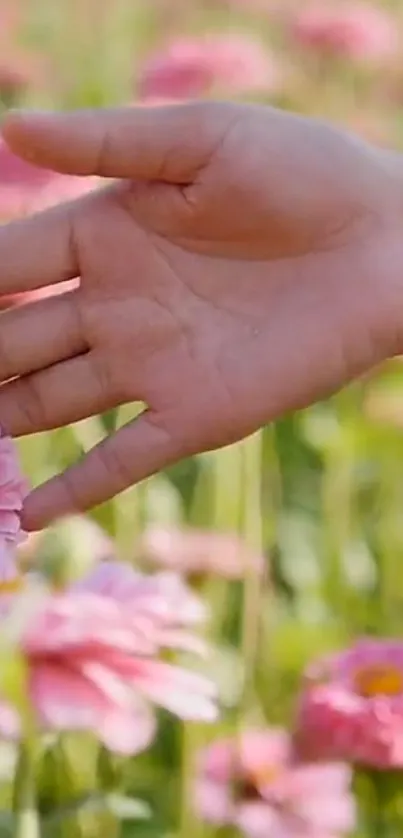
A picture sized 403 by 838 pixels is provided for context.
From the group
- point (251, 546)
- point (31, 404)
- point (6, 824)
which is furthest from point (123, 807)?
point (251, 546)

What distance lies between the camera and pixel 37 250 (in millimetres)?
569

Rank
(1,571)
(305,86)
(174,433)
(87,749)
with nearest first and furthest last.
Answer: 1. (1,571)
2. (174,433)
3. (87,749)
4. (305,86)

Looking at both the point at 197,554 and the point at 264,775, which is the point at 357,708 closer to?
the point at 264,775

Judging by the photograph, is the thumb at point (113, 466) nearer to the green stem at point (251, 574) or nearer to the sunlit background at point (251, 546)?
the sunlit background at point (251, 546)

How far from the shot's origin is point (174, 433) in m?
0.58

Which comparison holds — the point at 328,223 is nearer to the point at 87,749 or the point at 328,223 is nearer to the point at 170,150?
the point at 170,150

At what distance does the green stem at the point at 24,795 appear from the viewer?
21.7 inches

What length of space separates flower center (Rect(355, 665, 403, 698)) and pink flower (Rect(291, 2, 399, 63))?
0.77m

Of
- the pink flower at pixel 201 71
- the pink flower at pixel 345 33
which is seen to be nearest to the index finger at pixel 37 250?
the pink flower at pixel 201 71

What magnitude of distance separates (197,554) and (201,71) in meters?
0.45

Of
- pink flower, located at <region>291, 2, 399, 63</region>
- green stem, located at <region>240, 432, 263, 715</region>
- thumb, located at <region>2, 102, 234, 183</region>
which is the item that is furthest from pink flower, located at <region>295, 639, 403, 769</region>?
pink flower, located at <region>291, 2, 399, 63</region>

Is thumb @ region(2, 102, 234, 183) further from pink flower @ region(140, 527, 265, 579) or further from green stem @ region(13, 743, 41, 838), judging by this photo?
pink flower @ region(140, 527, 265, 579)

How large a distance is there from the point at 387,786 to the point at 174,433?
0.17 m

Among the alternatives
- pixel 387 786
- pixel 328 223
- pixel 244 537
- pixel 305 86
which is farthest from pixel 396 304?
pixel 305 86
